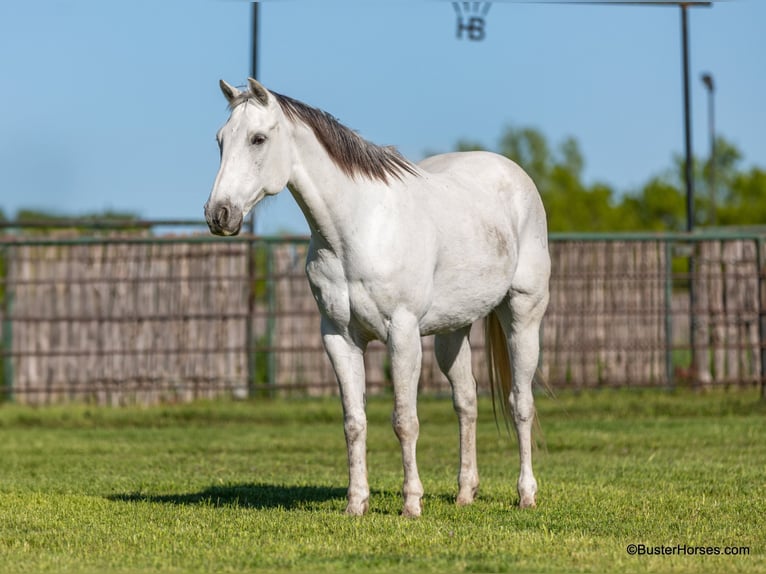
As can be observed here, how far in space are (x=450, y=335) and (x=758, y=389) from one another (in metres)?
8.51

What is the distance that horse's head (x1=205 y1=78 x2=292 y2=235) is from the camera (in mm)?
5926

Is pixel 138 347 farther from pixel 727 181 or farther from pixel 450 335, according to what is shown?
pixel 727 181

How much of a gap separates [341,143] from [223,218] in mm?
883

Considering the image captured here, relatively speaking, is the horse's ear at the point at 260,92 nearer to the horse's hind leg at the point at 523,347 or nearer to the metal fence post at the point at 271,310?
the horse's hind leg at the point at 523,347

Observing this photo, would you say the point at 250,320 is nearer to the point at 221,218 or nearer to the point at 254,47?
the point at 254,47

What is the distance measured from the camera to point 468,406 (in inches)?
285

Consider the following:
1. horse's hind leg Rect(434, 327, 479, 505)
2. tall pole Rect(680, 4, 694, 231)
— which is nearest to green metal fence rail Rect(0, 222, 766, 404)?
tall pole Rect(680, 4, 694, 231)

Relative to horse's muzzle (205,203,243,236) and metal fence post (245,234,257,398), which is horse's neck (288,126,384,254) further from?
metal fence post (245,234,257,398)

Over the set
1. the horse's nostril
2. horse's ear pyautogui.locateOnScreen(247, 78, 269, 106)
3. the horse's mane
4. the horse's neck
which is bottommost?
the horse's nostril

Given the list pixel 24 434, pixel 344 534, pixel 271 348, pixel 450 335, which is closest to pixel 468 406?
pixel 450 335

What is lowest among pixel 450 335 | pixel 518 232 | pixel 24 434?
pixel 24 434

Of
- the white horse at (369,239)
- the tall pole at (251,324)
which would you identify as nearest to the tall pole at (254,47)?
the tall pole at (251,324)

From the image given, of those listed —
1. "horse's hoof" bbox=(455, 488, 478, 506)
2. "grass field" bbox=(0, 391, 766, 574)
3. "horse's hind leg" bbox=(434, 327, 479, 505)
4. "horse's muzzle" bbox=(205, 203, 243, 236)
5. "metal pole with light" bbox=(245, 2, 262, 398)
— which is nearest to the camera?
"grass field" bbox=(0, 391, 766, 574)

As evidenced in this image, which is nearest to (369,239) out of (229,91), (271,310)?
(229,91)
